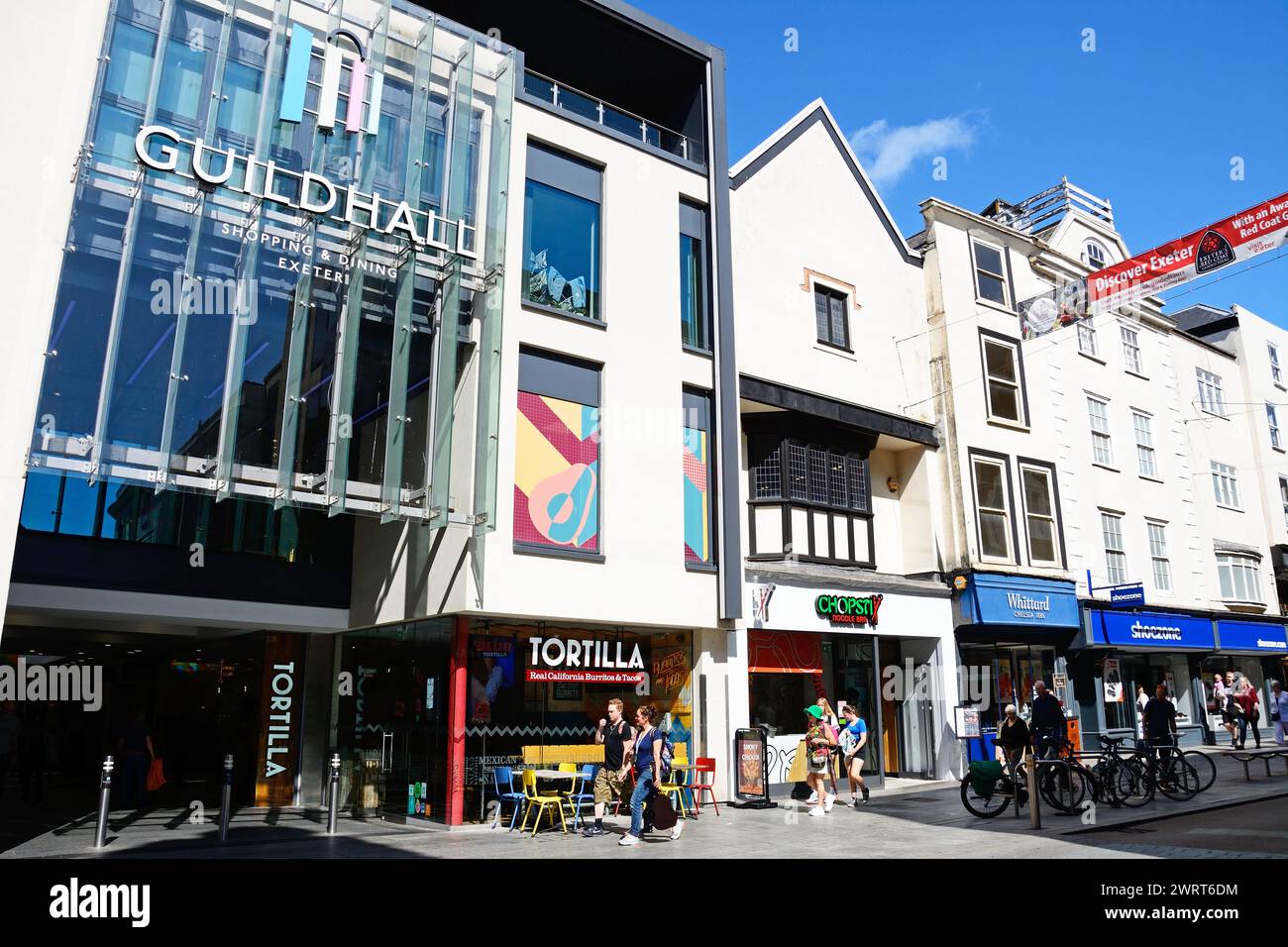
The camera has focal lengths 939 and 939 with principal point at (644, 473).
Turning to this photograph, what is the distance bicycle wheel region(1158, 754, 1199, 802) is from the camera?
15.6 m

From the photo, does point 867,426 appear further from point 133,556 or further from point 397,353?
point 133,556

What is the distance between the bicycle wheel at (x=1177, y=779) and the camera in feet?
51.2

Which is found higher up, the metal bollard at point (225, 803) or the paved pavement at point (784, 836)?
the metal bollard at point (225, 803)

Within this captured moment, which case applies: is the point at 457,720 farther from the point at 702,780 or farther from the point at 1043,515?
the point at 1043,515

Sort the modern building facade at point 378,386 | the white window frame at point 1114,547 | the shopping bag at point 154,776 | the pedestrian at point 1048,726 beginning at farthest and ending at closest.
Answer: the white window frame at point 1114,547, the shopping bag at point 154,776, the pedestrian at point 1048,726, the modern building facade at point 378,386

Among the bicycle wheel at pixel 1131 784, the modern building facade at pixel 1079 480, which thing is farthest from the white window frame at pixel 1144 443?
the bicycle wheel at pixel 1131 784

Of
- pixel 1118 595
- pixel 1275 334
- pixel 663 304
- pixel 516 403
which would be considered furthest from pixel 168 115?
pixel 1275 334

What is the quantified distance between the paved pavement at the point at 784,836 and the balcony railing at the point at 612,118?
12149 millimetres

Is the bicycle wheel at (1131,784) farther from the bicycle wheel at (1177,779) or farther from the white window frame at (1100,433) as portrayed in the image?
the white window frame at (1100,433)

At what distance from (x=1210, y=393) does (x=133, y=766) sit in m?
32.7

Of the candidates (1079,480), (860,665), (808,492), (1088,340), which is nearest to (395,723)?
(808,492)

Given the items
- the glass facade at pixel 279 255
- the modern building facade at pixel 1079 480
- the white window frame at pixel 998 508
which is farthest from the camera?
the modern building facade at pixel 1079 480

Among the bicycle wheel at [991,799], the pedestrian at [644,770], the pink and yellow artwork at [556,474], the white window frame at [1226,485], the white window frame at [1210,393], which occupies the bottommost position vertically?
the bicycle wheel at [991,799]

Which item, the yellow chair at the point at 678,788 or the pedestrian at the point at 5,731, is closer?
the yellow chair at the point at 678,788
